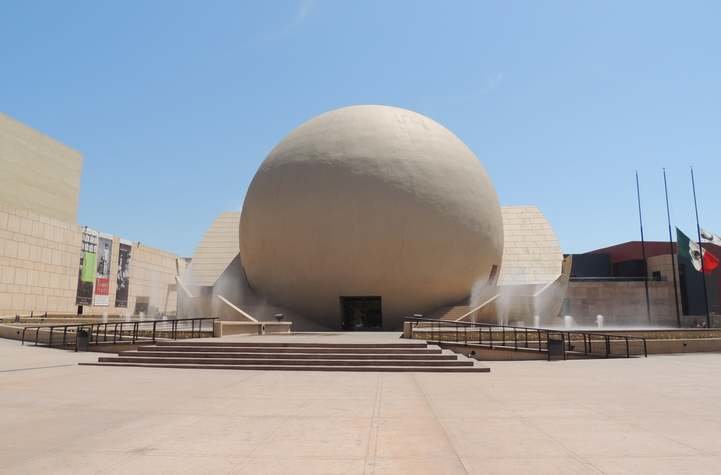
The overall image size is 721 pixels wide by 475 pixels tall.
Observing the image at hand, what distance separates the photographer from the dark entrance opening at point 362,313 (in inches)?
1094

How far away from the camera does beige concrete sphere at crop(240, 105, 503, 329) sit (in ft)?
82.2

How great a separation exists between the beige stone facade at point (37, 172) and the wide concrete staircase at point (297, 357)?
37.2m

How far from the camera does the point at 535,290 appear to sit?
2752 cm

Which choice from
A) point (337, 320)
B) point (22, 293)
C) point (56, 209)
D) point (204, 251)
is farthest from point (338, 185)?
point (56, 209)

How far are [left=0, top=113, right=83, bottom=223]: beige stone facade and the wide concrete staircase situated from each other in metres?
37.2

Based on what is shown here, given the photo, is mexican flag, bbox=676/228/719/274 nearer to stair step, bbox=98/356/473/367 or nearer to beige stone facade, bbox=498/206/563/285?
beige stone facade, bbox=498/206/563/285

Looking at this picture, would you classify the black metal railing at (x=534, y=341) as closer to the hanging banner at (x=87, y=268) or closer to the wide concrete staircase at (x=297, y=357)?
the wide concrete staircase at (x=297, y=357)

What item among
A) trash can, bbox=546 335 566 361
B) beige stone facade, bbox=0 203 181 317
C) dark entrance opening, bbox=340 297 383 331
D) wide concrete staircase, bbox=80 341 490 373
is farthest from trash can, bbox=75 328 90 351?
beige stone facade, bbox=0 203 181 317

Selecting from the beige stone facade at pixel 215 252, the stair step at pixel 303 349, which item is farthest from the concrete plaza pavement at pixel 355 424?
the beige stone facade at pixel 215 252

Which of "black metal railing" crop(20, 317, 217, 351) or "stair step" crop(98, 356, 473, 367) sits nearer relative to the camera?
"stair step" crop(98, 356, 473, 367)

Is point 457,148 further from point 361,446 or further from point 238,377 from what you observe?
point 361,446

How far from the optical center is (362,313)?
1147 inches

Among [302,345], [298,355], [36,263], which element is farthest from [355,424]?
[36,263]

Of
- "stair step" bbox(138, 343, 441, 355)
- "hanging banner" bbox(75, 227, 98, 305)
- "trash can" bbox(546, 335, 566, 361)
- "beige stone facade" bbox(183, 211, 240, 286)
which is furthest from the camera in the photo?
"hanging banner" bbox(75, 227, 98, 305)
